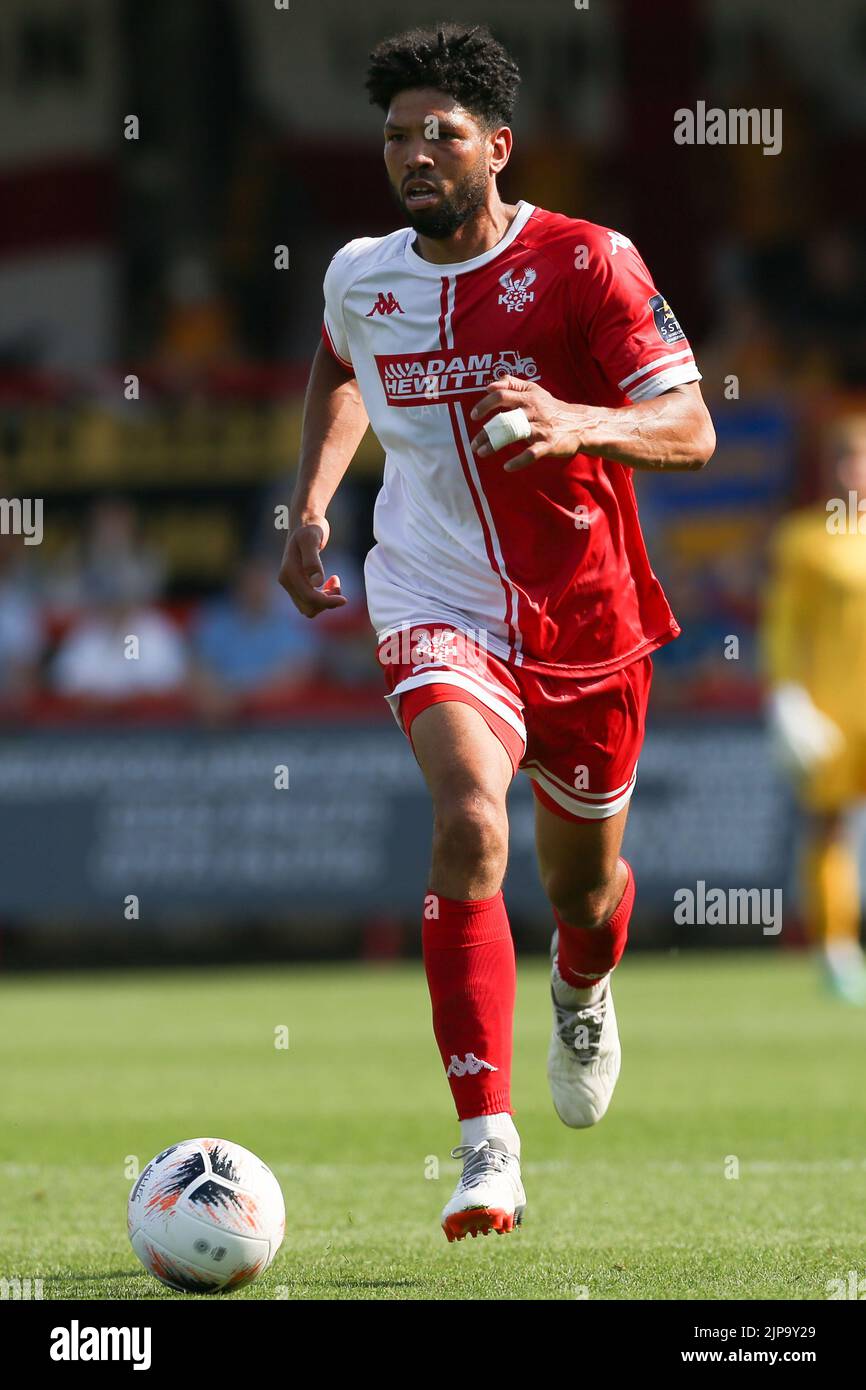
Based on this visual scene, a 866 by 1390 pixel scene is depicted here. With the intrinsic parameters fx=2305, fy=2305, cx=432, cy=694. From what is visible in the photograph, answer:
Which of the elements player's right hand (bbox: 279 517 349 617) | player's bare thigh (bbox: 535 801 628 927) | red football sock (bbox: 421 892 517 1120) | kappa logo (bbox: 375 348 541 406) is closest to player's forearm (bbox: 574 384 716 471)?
kappa logo (bbox: 375 348 541 406)

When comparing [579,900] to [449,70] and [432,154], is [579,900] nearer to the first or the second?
[432,154]

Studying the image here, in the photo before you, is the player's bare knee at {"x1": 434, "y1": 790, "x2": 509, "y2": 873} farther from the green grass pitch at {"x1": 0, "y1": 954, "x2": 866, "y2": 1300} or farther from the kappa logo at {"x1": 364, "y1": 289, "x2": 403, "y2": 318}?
the kappa logo at {"x1": 364, "y1": 289, "x2": 403, "y2": 318}

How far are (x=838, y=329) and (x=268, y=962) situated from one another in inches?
317

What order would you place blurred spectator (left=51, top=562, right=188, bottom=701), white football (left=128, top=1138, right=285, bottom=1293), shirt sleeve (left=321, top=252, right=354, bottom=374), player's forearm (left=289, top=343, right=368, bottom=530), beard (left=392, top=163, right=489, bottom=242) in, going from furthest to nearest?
1. blurred spectator (left=51, top=562, right=188, bottom=701)
2. player's forearm (left=289, top=343, right=368, bottom=530)
3. shirt sleeve (left=321, top=252, right=354, bottom=374)
4. beard (left=392, top=163, right=489, bottom=242)
5. white football (left=128, top=1138, right=285, bottom=1293)

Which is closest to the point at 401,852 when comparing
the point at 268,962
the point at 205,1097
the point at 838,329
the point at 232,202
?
the point at 268,962

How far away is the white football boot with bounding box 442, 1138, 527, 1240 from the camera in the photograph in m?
4.72

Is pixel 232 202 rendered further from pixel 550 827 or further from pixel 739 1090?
pixel 550 827

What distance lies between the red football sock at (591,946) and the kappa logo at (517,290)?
5.40ft

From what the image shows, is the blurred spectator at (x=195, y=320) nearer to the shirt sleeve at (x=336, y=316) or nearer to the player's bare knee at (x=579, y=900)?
the shirt sleeve at (x=336, y=316)

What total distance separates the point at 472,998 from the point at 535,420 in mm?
1286

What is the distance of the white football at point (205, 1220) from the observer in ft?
15.6

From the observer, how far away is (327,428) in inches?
234

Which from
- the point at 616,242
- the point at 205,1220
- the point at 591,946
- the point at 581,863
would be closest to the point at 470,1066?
the point at 205,1220

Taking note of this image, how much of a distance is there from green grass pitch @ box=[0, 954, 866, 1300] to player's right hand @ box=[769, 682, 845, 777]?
1.19 meters
